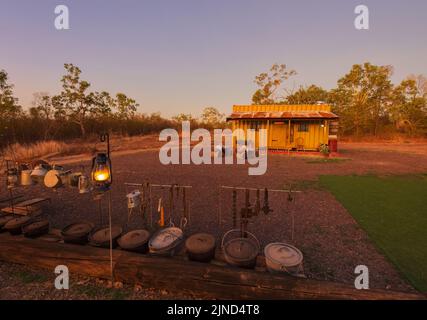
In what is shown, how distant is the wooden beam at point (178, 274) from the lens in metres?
2.52

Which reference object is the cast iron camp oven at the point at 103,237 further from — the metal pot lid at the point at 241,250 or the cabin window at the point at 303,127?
the cabin window at the point at 303,127

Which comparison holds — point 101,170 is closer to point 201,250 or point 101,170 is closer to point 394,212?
point 201,250

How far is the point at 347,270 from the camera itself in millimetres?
3525

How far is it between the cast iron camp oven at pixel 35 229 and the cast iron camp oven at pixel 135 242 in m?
1.68

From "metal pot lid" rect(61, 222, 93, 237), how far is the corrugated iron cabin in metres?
15.9

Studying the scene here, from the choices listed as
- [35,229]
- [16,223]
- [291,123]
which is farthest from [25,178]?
[291,123]

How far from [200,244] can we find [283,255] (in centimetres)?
127

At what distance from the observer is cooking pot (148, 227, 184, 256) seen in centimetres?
335

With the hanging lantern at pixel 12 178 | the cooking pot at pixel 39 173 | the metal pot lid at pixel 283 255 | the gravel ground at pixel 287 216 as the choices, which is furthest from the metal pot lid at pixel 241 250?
the hanging lantern at pixel 12 178

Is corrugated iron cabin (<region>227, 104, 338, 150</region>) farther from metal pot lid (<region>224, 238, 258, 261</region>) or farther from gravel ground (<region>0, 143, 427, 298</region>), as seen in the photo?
metal pot lid (<region>224, 238, 258, 261</region>)

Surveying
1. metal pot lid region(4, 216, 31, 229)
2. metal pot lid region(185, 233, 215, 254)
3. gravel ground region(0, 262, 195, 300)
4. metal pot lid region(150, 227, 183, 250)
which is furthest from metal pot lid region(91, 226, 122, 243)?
metal pot lid region(4, 216, 31, 229)
